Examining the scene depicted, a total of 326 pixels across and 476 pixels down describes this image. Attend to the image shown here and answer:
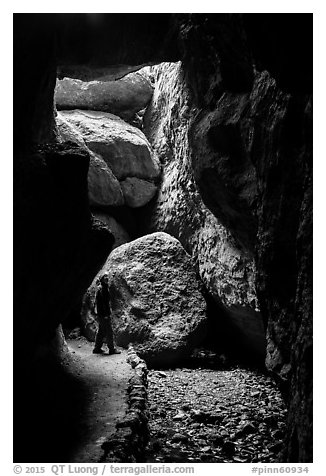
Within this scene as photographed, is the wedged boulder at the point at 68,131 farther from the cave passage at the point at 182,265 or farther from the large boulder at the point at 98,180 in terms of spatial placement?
the cave passage at the point at 182,265

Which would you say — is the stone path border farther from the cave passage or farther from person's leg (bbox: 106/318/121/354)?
person's leg (bbox: 106/318/121/354)

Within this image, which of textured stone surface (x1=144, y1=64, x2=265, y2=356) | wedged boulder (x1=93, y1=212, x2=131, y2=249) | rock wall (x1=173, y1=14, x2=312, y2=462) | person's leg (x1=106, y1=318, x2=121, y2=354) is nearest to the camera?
rock wall (x1=173, y1=14, x2=312, y2=462)

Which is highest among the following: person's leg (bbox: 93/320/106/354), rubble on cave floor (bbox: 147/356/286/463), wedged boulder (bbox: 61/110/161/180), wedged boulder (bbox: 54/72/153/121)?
wedged boulder (bbox: 54/72/153/121)

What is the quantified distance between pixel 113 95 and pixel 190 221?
630 cm

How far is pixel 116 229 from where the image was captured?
1486 centimetres

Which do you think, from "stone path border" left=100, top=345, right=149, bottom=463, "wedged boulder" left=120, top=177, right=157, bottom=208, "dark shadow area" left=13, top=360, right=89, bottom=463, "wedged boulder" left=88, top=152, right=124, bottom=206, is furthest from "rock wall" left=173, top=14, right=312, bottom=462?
"wedged boulder" left=120, top=177, right=157, bottom=208

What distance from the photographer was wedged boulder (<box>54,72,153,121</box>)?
16.1 m

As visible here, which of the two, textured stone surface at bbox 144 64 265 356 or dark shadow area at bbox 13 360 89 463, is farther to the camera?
textured stone surface at bbox 144 64 265 356

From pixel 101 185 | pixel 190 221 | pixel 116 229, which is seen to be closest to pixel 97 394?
pixel 190 221

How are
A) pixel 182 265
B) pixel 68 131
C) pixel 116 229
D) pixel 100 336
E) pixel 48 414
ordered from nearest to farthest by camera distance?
pixel 48 414 < pixel 100 336 < pixel 182 265 < pixel 68 131 < pixel 116 229

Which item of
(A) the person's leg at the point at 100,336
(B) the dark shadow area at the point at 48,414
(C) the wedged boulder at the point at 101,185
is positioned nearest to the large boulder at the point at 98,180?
(C) the wedged boulder at the point at 101,185

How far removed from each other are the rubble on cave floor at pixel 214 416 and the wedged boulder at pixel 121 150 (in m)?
6.88

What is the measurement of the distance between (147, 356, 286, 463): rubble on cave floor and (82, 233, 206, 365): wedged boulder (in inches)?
28.4

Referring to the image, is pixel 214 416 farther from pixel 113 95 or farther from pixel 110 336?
pixel 113 95
